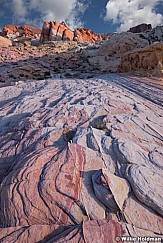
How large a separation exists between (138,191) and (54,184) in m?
1.20

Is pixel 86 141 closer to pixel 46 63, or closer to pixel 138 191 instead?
pixel 138 191

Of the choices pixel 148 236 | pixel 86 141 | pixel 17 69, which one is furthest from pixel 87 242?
pixel 17 69

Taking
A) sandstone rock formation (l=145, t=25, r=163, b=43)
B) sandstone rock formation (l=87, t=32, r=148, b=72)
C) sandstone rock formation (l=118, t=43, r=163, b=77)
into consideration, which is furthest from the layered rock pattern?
sandstone rock formation (l=145, t=25, r=163, b=43)

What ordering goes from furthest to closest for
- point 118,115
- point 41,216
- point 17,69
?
point 17,69
point 118,115
point 41,216

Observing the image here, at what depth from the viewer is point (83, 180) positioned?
3.39 meters

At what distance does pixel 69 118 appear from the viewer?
5.66 m

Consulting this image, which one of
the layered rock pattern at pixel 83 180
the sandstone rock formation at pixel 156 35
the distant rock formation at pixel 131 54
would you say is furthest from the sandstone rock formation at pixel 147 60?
the sandstone rock formation at pixel 156 35

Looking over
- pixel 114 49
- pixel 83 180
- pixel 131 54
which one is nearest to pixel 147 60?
pixel 131 54

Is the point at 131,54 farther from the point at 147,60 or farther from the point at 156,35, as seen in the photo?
the point at 156,35

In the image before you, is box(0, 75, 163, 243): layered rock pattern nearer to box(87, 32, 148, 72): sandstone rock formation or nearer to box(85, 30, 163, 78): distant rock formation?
box(85, 30, 163, 78): distant rock formation

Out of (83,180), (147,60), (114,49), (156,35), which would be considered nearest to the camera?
(83,180)

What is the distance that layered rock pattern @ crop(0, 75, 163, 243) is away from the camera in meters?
2.82

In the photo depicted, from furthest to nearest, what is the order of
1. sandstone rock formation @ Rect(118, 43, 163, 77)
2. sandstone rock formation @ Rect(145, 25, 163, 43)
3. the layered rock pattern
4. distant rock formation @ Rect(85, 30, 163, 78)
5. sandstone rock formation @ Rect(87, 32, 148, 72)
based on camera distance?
sandstone rock formation @ Rect(145, 25, 163, 43) < sandstone rock formation @ Rect(87, 32, 148, 72) < distant rock formation @ Rect(85, 30, 163, 78) < sandstone rock formation @ Rect(118, 43, 163, 77) < the layered rock pattern

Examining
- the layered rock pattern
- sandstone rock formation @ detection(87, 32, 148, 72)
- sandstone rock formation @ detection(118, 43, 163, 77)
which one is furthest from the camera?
sandstone rock formation @ detection(87, 32, 148, 72)
